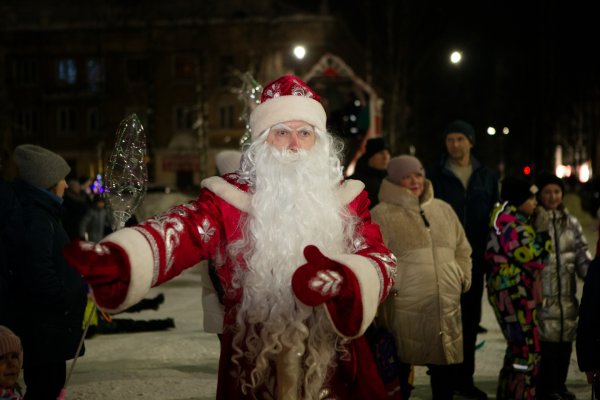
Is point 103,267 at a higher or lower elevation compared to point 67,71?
lower

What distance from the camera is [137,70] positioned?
5262cm

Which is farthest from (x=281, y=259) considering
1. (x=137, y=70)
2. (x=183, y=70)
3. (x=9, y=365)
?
(x=137, y=70)

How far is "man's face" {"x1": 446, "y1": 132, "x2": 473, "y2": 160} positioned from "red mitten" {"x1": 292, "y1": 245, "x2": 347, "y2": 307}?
4.80 metres

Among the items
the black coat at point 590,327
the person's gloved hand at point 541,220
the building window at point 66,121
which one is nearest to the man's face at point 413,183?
the person's gloved hand at point 541,220

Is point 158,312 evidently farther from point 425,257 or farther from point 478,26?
point 478,26

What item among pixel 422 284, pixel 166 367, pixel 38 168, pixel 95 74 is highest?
pixel 95 74

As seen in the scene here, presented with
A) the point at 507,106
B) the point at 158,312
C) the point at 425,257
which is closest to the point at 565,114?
the point at 507,106

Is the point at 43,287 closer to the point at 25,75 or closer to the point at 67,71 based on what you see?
the point at 67,71

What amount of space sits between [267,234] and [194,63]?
48585 millimetres

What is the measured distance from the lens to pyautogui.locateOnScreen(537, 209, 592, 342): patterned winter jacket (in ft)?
22.6

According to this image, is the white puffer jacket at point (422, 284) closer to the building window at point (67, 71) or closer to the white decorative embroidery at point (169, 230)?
the white decorative embroidery at point (169, 230)

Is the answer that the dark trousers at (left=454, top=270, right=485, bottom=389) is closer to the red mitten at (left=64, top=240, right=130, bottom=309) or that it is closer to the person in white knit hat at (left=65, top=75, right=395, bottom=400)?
the person in white knit hat at (left=65, top=75, right=395, bottom=400)

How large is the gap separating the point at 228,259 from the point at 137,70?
1990 inches

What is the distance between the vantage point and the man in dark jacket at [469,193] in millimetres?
7477
